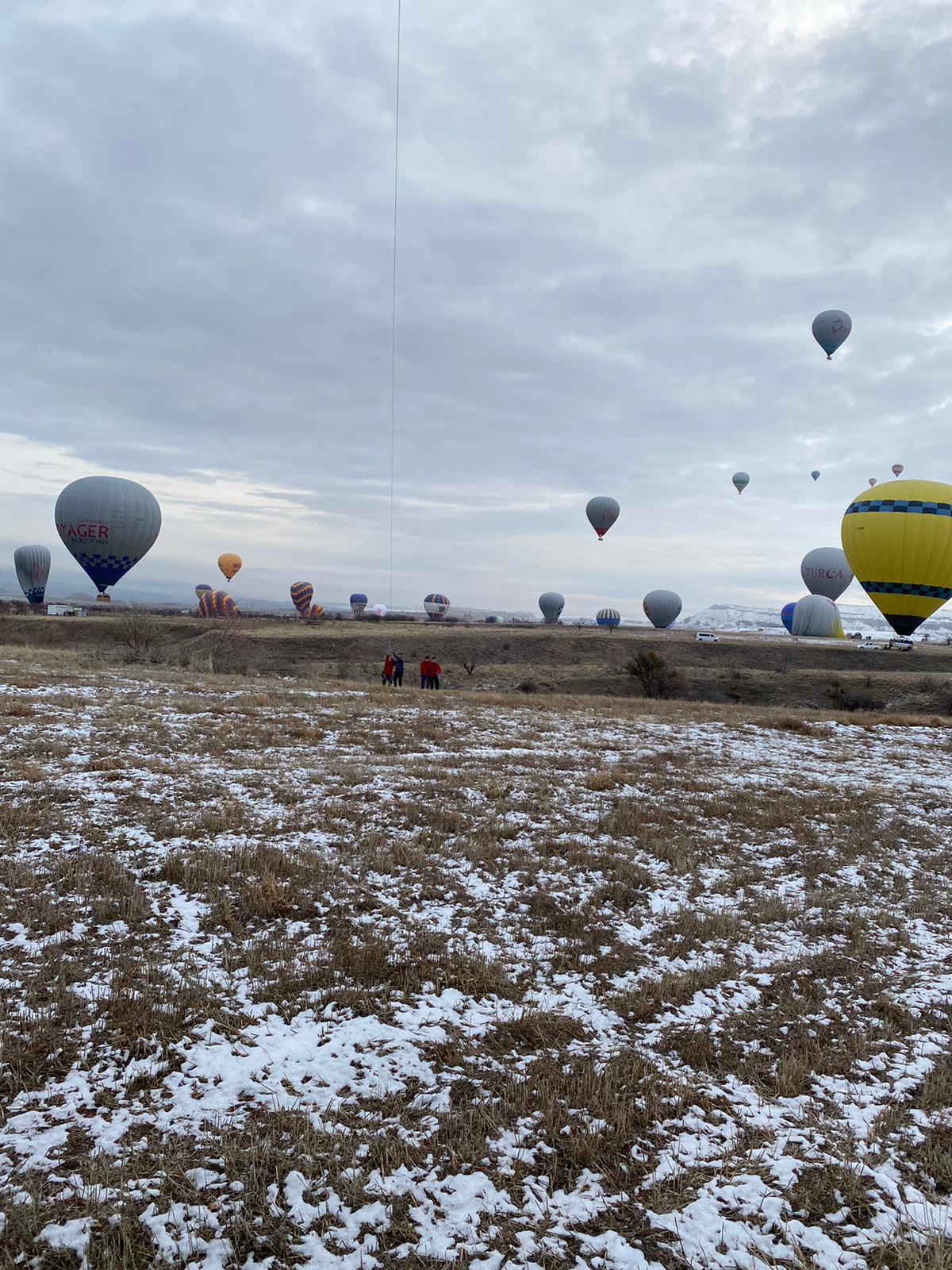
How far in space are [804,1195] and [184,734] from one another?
13064mm

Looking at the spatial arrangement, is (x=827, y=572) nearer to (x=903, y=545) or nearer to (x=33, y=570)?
(x=903, y=545)

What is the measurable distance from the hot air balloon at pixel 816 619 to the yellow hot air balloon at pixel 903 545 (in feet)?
123

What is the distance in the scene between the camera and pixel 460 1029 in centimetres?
495

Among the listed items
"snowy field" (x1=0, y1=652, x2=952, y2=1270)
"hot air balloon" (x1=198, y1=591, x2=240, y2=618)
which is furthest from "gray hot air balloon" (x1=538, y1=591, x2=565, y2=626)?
"snowy field" (x1=0, y1=652, x2=952, y2=1270)

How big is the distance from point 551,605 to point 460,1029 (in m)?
125

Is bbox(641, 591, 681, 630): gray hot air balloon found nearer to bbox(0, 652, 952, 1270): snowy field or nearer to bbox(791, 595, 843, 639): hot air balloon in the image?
bbox(791, 595, 843, 639): hot air balloon

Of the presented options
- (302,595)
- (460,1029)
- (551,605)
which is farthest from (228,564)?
(460,1029)

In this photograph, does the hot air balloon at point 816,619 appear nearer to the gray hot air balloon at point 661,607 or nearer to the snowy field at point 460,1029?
the gray hot air balloon at point 661,607

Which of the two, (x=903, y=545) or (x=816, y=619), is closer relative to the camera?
(x=903, y=545)

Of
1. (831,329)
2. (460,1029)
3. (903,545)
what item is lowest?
(460,1029)

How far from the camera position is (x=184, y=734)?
46.3 ft

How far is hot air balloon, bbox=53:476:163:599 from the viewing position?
65.6m

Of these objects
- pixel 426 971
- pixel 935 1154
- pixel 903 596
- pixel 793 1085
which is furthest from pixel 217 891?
pixel 903 596

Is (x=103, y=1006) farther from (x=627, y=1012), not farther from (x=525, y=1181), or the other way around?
(x=627, y=1012)
